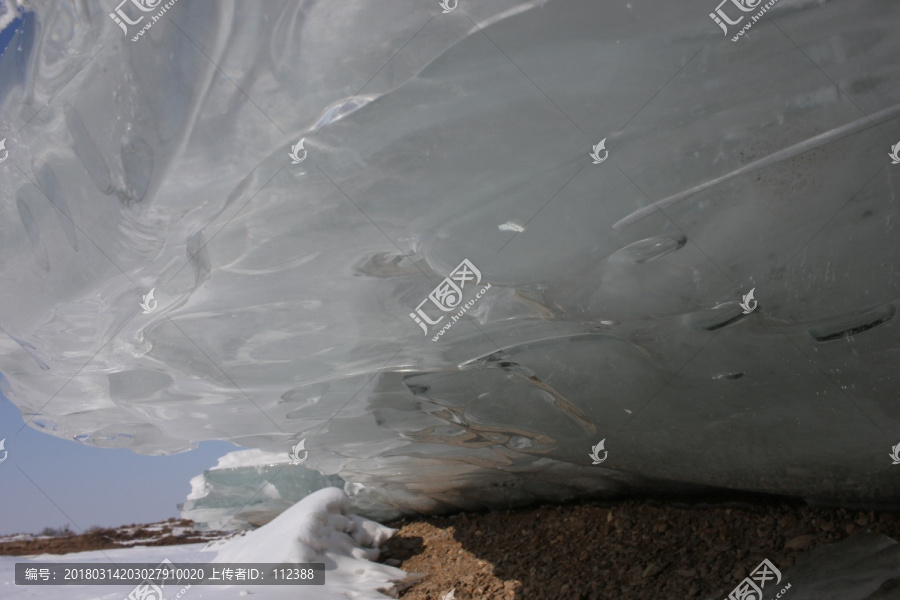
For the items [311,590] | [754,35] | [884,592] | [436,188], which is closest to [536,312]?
[436,188]

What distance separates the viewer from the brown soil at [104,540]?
6.72 metres

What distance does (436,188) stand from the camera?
6.05 feet

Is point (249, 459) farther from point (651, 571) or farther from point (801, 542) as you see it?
point (801, 542)

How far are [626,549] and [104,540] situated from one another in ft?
24.2

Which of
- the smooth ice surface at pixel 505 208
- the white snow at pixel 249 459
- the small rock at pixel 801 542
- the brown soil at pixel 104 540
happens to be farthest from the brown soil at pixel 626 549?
the brown soil at pixel 104 540

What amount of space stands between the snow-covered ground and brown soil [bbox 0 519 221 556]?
78 centimetres

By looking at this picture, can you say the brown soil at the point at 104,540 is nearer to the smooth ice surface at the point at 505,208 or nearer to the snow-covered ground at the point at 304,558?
the snow-covered ground at the point at 304,558

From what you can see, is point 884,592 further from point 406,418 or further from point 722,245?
point 406,418

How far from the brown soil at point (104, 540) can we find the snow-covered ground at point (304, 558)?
2.55 ft

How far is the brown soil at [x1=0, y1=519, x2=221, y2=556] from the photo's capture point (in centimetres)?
672

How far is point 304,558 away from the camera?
4121mm

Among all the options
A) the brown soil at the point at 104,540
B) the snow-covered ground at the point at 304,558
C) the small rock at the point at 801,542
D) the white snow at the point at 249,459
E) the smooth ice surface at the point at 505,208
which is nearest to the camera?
the smooth ice surface at the point at 505,208

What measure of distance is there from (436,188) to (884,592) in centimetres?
222

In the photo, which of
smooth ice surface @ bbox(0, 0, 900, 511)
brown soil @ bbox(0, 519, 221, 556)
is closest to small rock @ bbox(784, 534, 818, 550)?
smooth ice surface @ bbox(0, 0, 900, 511)
